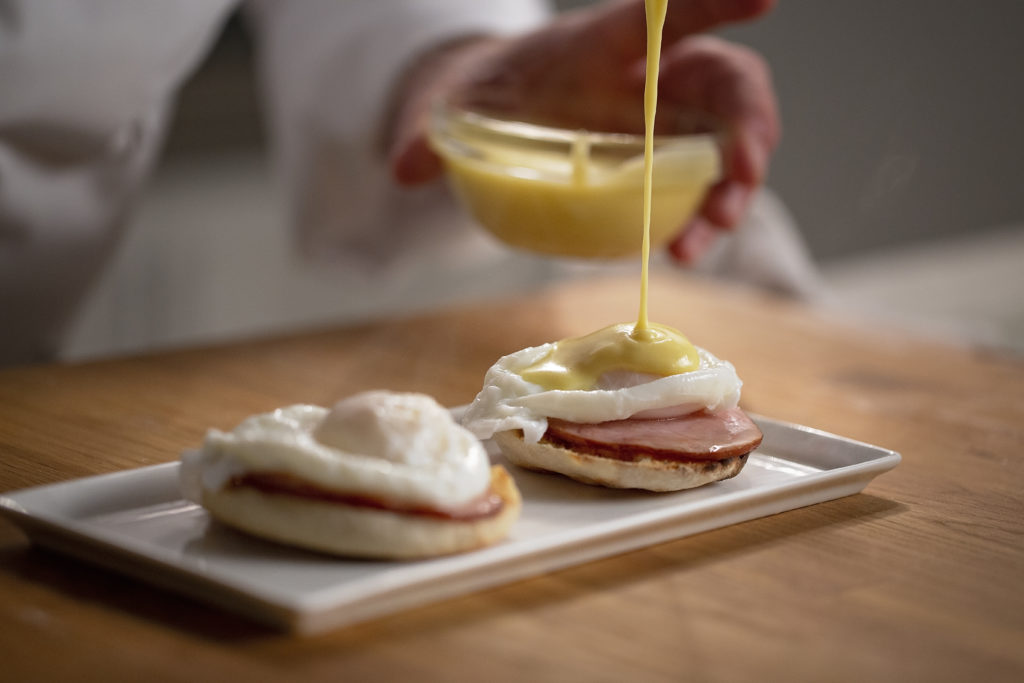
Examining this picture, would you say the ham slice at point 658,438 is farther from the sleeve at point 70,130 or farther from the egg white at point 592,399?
the sleeve at point 70,130

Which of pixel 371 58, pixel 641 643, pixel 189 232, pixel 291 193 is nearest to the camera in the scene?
pixel 641 643

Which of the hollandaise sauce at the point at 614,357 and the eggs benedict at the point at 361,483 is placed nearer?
the eggs benedict at the point at 361,483

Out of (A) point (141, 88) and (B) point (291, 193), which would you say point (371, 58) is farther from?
(A) point (141, 88)

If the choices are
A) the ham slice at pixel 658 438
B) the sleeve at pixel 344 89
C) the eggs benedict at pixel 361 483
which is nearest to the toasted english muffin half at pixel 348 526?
the eggs benedict at pixel 361 483

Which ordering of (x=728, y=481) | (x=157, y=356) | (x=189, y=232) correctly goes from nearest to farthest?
(x=728, y=481)
(x=157, y=356)
(x=189, y=232)

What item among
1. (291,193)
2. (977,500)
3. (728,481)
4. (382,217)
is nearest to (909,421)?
(977,500)

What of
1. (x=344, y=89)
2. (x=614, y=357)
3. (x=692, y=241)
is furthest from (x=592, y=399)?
(x=344, y=89)
